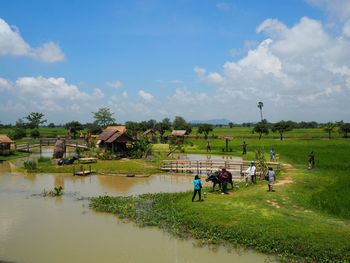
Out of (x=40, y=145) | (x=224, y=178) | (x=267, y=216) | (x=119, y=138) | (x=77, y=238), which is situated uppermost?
(x=119, y=138)

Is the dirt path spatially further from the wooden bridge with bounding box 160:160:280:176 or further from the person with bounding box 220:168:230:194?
the person with bounding box 220:168:230:194

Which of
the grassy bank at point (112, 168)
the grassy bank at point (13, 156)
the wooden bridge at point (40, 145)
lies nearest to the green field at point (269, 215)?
the grassy bank at point (112, 168)

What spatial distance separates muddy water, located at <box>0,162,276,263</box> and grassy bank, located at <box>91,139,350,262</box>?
94 cm

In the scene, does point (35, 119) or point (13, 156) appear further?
point (35, 119)

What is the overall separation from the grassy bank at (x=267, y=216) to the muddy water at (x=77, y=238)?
94 centimetres

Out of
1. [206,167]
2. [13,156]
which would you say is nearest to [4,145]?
[13,156]

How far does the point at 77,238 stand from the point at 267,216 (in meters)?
8.37

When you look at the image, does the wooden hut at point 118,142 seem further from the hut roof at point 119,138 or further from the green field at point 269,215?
the green field at point 269,215

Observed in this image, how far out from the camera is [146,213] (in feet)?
62.2

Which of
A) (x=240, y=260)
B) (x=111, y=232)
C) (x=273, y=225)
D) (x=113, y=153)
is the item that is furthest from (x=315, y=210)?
(x=113, y=153)

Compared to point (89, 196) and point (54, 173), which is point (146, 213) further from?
point (54, 173)

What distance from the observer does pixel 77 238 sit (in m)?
15.4

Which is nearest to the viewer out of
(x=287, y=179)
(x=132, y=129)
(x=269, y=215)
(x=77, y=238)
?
(x=77, y=238)

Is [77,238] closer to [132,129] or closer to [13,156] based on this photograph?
[13,156]
